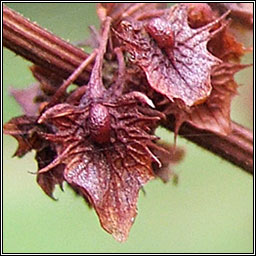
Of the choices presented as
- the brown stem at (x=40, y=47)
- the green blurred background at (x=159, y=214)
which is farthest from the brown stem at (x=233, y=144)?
the green blurred background at (x=159, y=214)

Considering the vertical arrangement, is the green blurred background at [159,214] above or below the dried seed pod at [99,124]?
below

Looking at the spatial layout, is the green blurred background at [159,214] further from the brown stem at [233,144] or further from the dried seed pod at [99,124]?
the dried seed pod at [99,124]

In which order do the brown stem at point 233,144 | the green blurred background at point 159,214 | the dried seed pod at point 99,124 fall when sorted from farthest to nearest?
the green blurred background at point 159,214 < the brown stem at point 233,144 < the dried seed pod at point 99,124

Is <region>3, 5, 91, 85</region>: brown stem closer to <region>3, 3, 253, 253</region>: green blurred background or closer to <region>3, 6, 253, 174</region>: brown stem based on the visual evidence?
<region>3, 6, 253, 174</region>: brown stem

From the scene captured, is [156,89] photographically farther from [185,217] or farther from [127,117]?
[185,217]

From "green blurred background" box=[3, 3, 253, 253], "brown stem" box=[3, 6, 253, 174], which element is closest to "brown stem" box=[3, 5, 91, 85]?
"brown stem" box=[3, 6, 253, 174]

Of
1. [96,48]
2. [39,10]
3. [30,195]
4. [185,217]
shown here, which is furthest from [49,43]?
[39,10]
